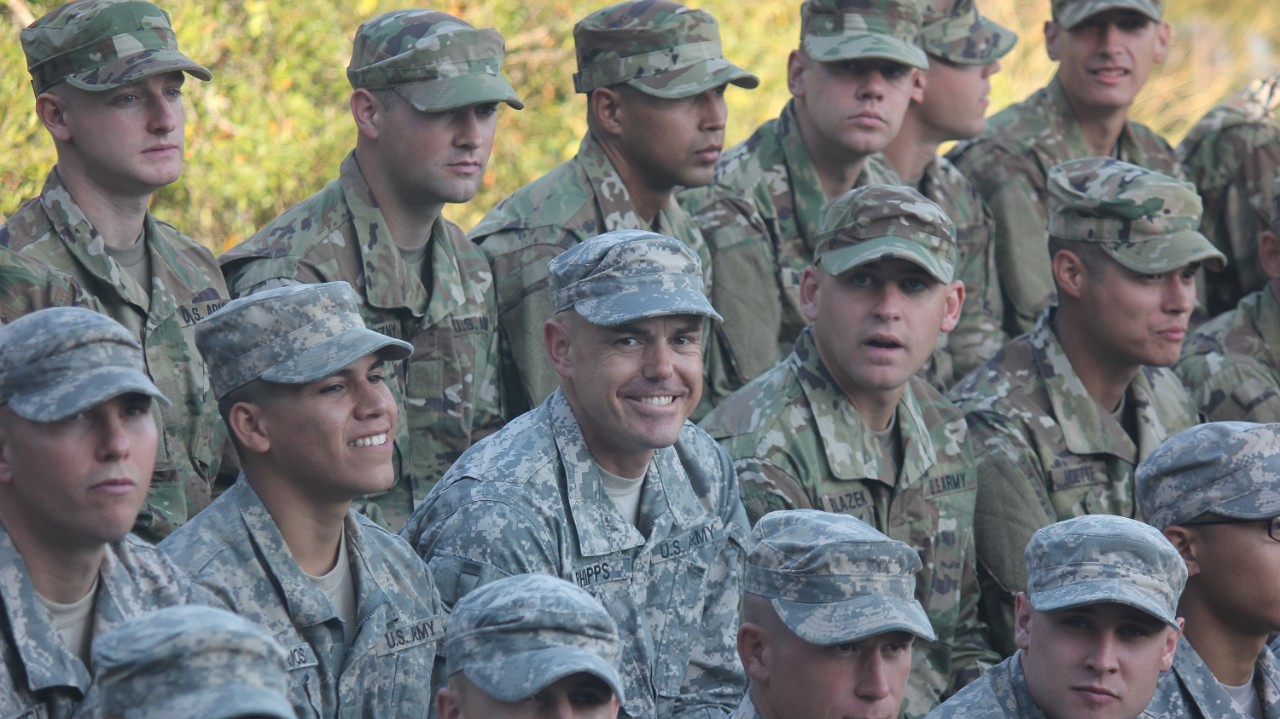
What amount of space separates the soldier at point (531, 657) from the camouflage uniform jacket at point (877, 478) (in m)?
1.85

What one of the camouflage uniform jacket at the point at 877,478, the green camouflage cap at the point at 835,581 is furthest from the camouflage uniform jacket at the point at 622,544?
the green camouflage cap at the point at 835,581

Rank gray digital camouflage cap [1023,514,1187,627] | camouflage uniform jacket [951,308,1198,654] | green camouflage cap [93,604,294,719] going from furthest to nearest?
camouflage uniform jacket [951,308,1198,654] → gray digital camouflage cap [1023,514,1187,627] → green camouflage cap [93,604,294,719]

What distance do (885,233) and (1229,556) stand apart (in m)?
1.36

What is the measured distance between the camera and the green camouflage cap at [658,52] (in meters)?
6.64

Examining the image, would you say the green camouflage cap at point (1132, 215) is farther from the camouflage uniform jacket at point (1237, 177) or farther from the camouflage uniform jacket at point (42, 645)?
the camouflage uniform jacket at point (42, 645)

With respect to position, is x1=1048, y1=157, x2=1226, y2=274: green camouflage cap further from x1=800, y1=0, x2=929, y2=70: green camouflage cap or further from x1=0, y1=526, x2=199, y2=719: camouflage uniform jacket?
x1=0, y1=526, x2=199, y2=719: camouflage uniform jacket

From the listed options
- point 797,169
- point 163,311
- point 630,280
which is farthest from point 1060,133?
point 163,311

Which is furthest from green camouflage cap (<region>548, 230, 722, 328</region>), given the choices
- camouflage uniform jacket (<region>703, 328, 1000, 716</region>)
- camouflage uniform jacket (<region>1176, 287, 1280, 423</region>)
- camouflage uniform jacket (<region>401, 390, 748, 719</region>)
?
camouflage uniform jacket (<region>1176, 287, 1280, 423</region>)

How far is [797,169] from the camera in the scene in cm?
721

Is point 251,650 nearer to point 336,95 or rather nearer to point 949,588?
point 949,588

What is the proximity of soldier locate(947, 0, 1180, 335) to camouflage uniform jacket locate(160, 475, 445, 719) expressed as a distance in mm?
3949

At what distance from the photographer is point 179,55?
555 cm

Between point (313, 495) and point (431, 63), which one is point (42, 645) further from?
point (431, 63)

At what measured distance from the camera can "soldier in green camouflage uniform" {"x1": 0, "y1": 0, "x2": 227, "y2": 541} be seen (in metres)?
5.37
